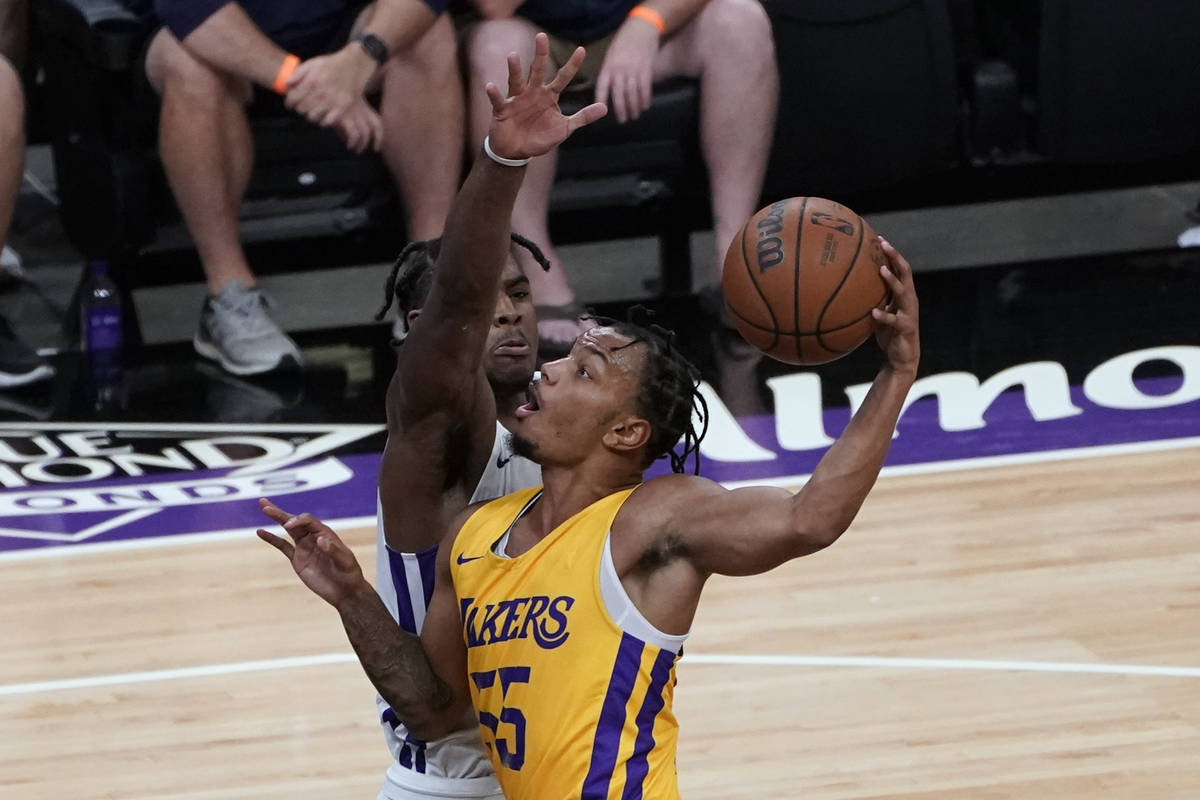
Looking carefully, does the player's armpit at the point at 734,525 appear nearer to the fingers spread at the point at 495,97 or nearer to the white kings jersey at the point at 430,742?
the white kings jersey at the point at 430,742

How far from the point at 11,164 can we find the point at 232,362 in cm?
111

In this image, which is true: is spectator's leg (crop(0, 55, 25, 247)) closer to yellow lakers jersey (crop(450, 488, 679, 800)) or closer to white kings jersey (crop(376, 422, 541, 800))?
white kings jersey (crop(376, 422, 541, 800))

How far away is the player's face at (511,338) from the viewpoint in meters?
3.22

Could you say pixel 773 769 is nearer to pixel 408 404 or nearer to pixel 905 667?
pixel 905 667

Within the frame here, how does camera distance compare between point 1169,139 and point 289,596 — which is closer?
point 289,596

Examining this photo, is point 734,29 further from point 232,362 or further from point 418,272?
point 418,272

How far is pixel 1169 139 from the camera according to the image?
309 inches

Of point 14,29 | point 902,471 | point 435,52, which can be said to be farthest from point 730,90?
point 14,29

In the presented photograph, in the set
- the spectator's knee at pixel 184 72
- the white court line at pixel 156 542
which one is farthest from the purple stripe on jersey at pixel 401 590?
the spectator's knee at pixel 184 72

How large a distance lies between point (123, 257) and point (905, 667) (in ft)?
13.2

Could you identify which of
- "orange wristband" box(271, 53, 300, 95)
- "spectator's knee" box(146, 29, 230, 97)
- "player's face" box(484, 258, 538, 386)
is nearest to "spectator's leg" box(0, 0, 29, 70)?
"spectator's knee" box(146, 29, 230, 97)

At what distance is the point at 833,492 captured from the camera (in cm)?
267

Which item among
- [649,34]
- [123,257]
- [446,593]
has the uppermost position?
[446,593]

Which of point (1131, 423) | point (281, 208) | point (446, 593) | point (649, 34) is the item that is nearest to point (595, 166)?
point (649, 34)
